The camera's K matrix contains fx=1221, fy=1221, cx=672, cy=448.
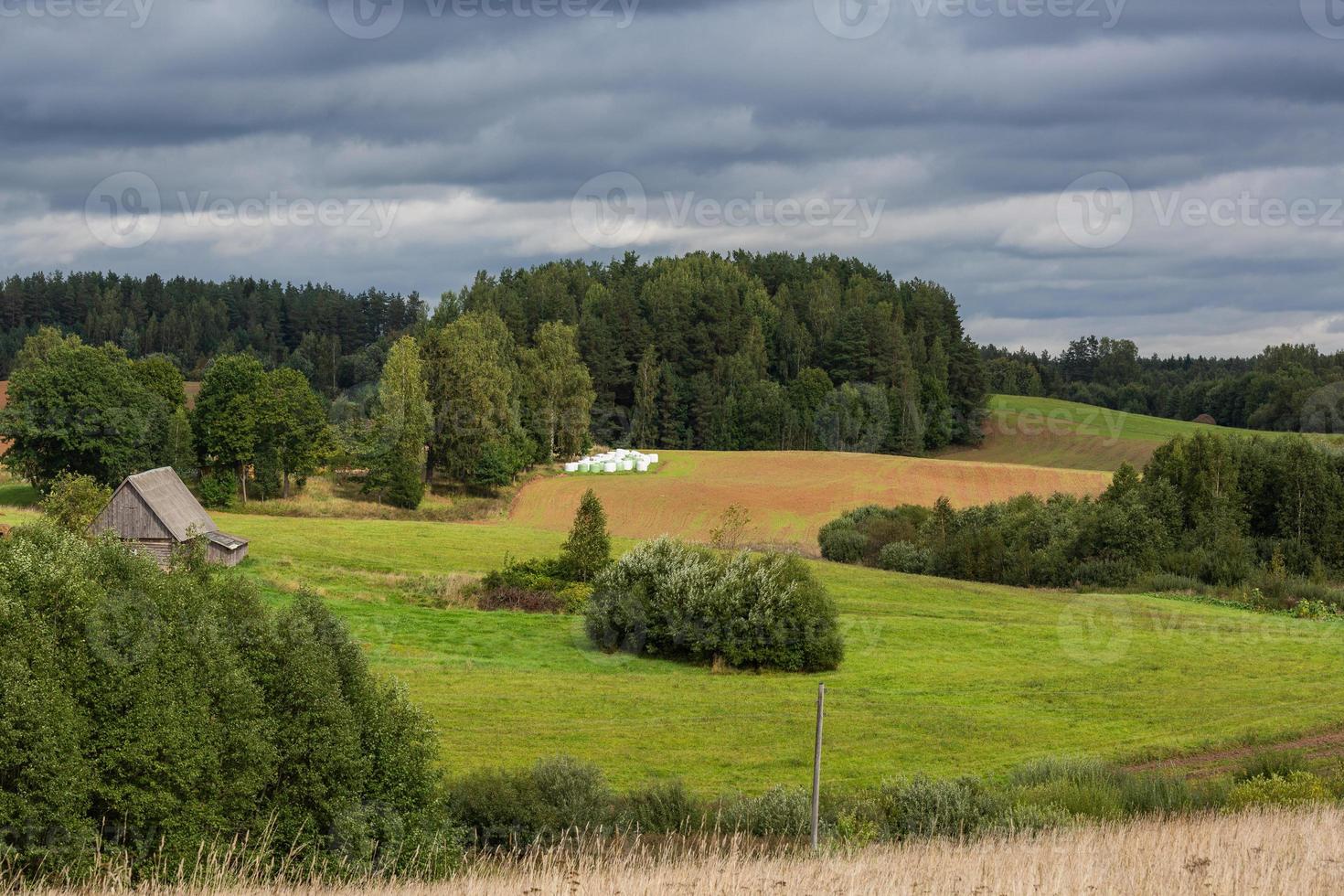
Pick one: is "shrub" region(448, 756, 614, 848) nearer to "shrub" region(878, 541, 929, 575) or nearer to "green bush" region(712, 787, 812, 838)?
"green bush" region(712, 787, 812, 838)

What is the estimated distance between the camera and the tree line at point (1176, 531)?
193ft

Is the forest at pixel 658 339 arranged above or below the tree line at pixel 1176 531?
above

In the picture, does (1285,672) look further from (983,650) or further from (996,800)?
Answer: (996,800)

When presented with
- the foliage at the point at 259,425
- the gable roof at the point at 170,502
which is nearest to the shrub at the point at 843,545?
the foliage at the point at 259,425

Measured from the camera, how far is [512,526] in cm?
6962

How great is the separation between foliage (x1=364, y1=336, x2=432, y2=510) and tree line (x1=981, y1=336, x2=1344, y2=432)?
3340 inches

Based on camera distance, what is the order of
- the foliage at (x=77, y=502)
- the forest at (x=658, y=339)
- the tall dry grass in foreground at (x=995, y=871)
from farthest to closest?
the forest at (x=658, y=339), the foliage at (x=77, y=502), the tall dry grass in foreground at (x=995, y=871)

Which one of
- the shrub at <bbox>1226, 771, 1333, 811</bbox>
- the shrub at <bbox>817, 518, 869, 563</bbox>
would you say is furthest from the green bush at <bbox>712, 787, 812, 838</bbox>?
the shrub at <bbox>817, 518, 869, 563</bbox>

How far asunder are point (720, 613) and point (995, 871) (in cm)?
2830

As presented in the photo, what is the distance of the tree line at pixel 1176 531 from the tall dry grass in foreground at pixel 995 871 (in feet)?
156

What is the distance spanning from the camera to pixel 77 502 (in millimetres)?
47125

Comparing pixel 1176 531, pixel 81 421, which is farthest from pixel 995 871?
pixel 81 421

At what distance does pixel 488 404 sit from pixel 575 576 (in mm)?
40260

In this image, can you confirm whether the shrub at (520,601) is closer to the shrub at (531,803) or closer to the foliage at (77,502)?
the foliage at (77,502)
